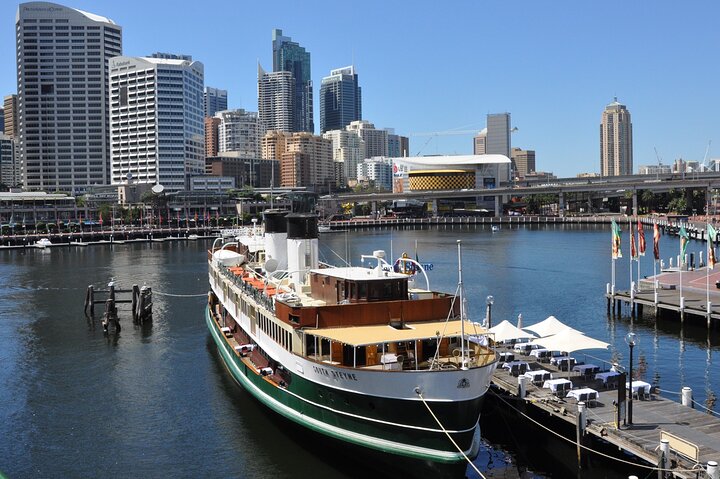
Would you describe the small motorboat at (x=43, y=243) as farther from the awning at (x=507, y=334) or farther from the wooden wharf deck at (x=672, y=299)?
the awning at (x=507, y=334)

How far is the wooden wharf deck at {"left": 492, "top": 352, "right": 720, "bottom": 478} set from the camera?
24.8 m

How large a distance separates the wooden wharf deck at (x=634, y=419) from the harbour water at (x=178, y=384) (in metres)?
1.48

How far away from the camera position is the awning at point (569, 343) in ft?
112

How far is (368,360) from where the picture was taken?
90.4ft

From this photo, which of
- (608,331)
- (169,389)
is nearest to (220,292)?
(169,389)

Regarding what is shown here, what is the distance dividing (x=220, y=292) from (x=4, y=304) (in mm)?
35827

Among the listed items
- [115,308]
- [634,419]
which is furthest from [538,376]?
[115,308]

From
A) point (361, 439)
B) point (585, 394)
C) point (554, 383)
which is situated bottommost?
point (361, 439)

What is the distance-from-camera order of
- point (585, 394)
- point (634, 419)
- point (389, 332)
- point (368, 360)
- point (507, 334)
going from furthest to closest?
point (507, 334)
point (585, 394)
point (389, 332)
point (634, 419)
point (368, 360)

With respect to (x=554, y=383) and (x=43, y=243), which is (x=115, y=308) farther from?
(x=43, y=243)

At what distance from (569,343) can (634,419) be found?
22.5 feet

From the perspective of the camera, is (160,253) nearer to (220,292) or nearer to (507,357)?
(220,292)

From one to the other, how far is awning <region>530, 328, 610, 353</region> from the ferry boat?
479 cm

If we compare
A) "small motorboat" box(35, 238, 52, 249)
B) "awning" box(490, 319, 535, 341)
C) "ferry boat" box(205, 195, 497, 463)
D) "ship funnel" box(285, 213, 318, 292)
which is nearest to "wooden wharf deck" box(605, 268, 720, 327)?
"awning" box(490, 319, 535, 341)
